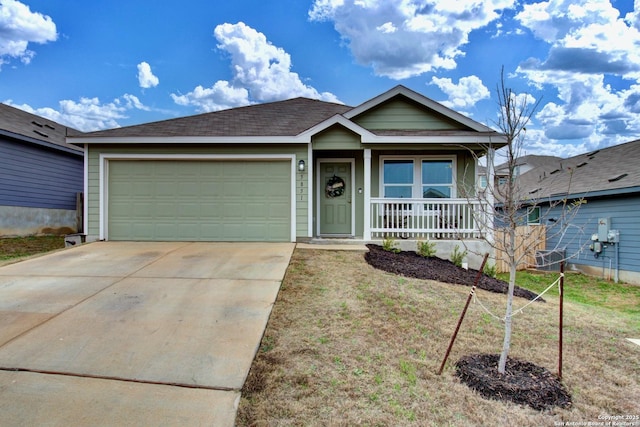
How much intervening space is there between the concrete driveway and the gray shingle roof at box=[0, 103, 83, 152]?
8.21 meters

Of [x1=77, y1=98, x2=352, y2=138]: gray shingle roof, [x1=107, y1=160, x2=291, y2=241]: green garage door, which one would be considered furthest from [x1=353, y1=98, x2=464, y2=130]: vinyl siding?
[x1=107, y1=160, x2=291, y2=241]: green garage door

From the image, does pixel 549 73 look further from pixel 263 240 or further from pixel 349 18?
pixel 263 240

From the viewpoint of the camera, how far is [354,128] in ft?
28.5

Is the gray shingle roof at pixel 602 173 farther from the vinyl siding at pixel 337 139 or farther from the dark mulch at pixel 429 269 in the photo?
the vinyl siding at pixel 337 139

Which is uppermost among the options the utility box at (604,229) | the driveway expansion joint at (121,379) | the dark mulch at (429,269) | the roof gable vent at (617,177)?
the roof gable vent at (617,177)

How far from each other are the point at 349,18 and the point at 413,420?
14614 millimetres

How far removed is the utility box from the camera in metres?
10.4

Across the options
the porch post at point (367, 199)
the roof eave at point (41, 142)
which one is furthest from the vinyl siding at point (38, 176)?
the porch post at point (367, 199)

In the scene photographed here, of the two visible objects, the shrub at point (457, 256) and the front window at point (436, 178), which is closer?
the shrub at point (457, 256)

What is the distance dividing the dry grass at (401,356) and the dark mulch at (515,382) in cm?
9

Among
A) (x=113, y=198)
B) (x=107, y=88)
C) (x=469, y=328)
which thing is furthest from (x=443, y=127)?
(x=107, y=88)

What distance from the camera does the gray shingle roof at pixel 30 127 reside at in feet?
39.6

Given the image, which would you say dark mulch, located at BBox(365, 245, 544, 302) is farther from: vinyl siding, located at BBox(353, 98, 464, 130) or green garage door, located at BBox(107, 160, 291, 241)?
vinyl siding, located at BBox(353, 98, 464, 130)

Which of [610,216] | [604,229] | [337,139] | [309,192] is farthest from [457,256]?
[610,216]
